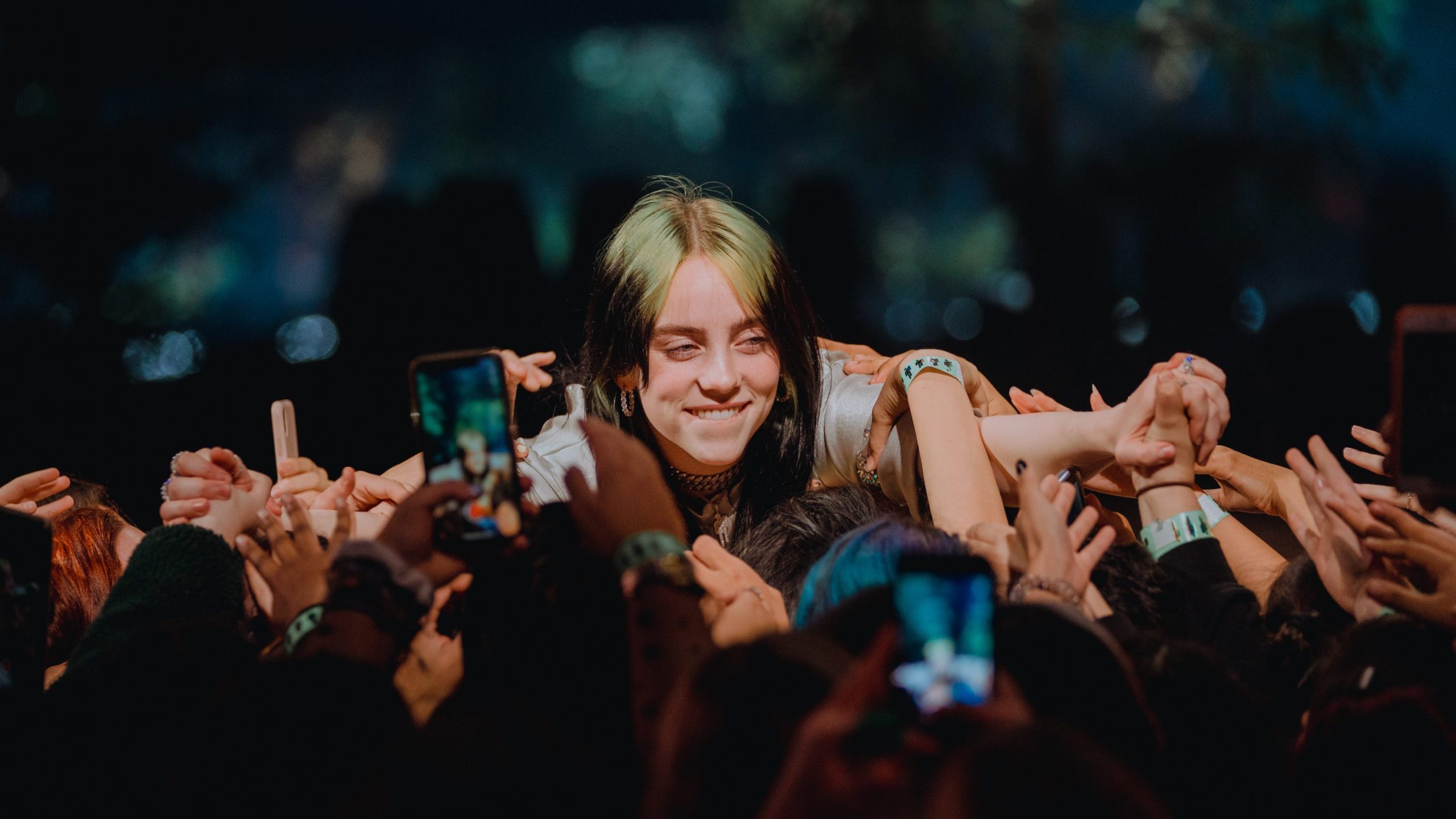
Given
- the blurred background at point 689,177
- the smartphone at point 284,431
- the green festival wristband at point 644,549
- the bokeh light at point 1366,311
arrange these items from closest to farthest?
the green festival wristband at point 644,549 → the smartphone at point 284,431 → the blurred background at point 689,177 → the bokeh light at point 1366,311

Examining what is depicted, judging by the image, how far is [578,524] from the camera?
936 mm

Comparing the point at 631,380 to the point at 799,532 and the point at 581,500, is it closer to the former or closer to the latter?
the point at 799,532

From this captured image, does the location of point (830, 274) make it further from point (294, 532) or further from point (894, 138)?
point (294, 532)

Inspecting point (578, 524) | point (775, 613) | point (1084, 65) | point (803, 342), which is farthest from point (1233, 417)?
point (578, 524)

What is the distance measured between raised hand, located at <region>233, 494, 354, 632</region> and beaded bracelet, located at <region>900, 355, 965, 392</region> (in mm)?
968

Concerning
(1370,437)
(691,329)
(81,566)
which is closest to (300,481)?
(81,566)

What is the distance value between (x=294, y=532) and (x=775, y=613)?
2.08 feet

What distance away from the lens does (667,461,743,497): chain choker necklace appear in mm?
1913

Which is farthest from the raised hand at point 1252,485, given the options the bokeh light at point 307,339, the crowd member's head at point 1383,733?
the bokeh light at point 307,339

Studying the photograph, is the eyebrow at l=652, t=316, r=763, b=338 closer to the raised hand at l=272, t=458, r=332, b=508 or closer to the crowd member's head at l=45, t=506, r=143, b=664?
the raised hand at l=272, t=458, r=332, b=508

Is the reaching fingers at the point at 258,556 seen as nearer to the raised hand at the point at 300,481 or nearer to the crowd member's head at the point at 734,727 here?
the raised hand at the point at 300,481

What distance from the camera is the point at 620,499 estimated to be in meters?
0.91

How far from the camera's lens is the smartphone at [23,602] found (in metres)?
1.07

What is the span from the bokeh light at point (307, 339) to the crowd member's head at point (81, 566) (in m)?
1.02
